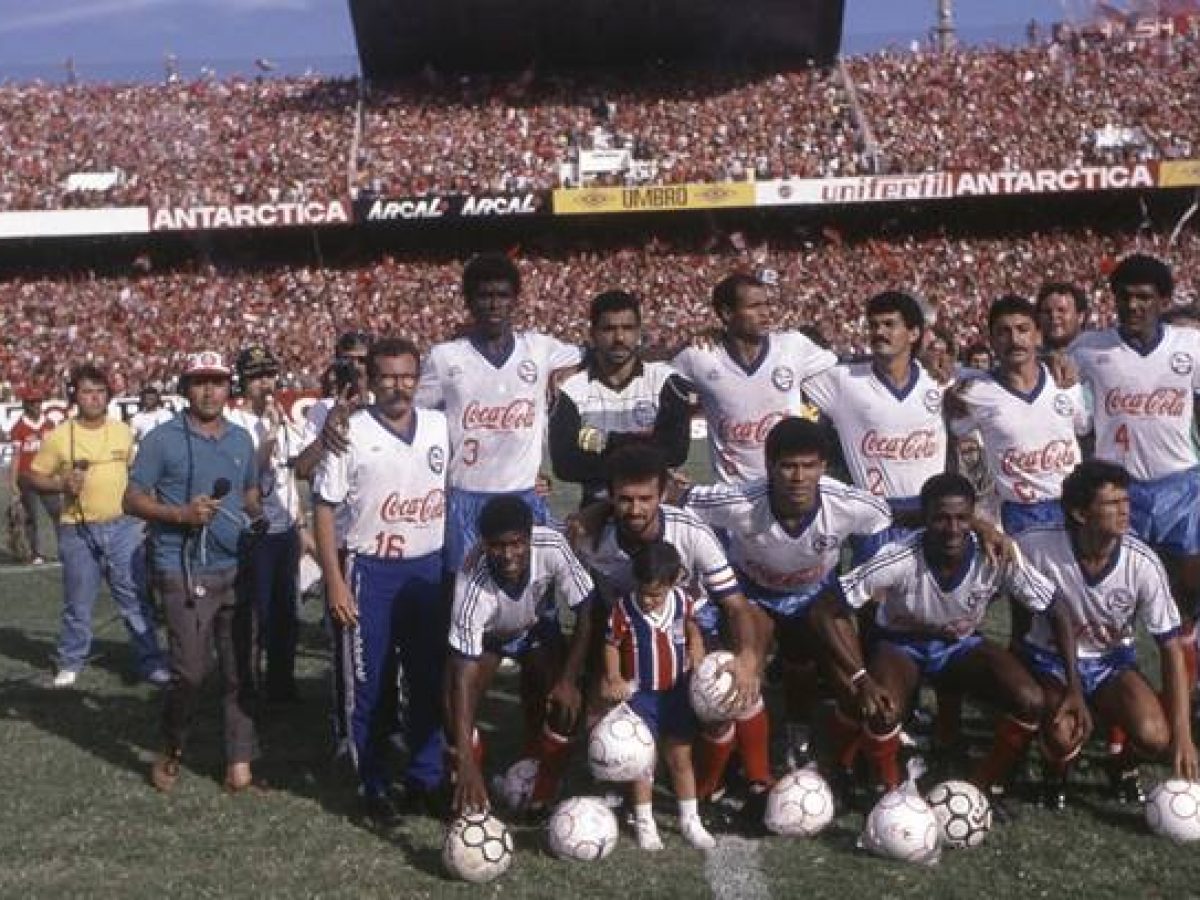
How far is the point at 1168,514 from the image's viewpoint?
7.28 metres

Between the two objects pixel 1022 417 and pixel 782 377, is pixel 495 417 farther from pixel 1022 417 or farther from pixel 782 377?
pixel 1022 417

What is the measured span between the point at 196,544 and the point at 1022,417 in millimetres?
3955

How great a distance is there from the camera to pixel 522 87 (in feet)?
121

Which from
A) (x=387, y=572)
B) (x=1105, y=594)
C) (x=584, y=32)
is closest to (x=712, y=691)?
(x=387, y=572)

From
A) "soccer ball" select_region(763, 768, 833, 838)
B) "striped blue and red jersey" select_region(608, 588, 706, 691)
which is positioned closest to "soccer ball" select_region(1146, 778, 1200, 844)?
"soccer ball" select_region(763, 768, 833, 838)

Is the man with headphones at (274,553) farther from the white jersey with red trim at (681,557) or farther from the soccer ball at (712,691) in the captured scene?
the soccer ball at (712,691)

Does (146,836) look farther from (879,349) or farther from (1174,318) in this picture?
(1174,318)

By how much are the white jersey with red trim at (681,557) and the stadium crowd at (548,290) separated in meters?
23.8

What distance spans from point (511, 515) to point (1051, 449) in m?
2.75

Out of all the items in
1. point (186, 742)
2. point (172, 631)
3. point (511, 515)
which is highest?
point (511, 515)

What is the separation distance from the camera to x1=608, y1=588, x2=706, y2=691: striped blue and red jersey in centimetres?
598

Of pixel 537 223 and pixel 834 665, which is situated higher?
pixel 537 223

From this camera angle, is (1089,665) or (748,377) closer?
(1089,665)

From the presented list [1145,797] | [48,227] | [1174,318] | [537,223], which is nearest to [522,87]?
[537,223]
